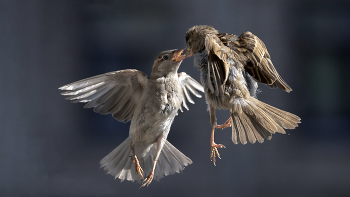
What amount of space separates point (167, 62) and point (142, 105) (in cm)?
23

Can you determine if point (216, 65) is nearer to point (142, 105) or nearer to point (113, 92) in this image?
point (142, 105)

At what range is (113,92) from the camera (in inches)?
61.4

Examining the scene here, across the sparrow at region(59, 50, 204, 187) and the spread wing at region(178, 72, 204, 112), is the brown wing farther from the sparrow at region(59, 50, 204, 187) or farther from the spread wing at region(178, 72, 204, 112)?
the spread wing at region(178, 72, 204, 112)

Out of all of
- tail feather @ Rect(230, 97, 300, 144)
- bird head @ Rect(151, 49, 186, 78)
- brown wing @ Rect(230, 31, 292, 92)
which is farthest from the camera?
bird head @ Rect(151, 49, 186, 78)

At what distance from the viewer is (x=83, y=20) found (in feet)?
6.63

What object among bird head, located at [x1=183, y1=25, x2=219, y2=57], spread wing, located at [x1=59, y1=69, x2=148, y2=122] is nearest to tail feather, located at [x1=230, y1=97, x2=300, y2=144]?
bird head, located at [x1=183, y1=25, x2=219, y2=57]

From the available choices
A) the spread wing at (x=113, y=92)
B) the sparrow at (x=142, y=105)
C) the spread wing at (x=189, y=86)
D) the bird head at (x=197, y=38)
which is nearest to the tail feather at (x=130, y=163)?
the sparrow at (x=142, y=105)

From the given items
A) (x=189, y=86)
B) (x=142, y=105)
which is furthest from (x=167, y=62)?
(x=189, y=86)

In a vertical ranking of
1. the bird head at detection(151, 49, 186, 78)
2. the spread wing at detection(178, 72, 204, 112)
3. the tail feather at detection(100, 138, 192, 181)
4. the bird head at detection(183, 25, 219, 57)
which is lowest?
the tail feather at detection(100, 138, 192, 181)

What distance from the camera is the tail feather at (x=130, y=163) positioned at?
1640mm

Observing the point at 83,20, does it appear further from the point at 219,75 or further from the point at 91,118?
the point at 219,75

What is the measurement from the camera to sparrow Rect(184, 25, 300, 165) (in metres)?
1.06

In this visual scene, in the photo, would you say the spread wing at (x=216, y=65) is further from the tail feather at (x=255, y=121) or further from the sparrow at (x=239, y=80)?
the tail feather at (x=255, y=121)
